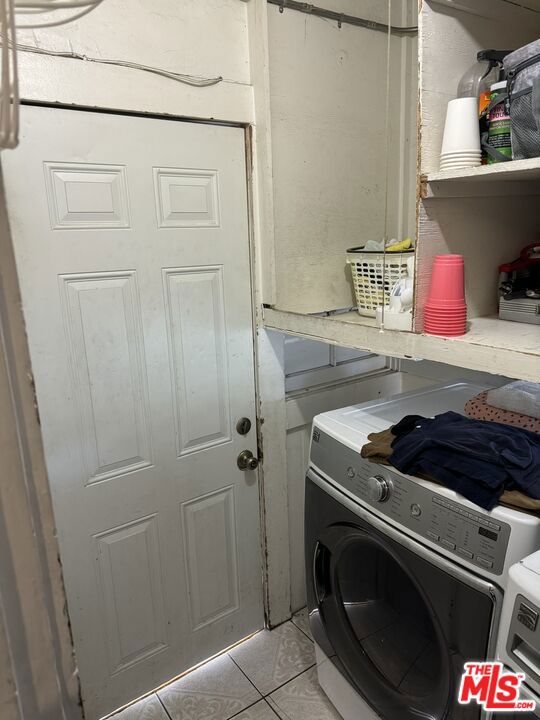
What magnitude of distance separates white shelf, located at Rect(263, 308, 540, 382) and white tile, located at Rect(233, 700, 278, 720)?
1361mm

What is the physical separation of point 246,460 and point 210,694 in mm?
884

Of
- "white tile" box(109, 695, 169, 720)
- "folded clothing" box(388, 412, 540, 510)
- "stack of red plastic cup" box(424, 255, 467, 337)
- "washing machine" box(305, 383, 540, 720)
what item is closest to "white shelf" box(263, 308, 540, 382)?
"stack of red plastic cup" box(424, 255, 467, 337)

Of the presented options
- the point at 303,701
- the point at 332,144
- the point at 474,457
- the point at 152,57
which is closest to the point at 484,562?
the point at 474,457

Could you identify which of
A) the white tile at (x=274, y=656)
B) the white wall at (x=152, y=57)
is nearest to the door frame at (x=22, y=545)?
the white wall at (x=152, y=57)

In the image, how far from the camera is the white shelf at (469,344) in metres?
1.01

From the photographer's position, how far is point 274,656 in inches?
77.4

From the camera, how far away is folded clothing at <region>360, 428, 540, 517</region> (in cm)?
96

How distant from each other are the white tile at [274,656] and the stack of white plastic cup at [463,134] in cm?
188

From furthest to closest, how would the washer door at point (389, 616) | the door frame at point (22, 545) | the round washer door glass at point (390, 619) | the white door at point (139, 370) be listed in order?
the white door at point (139, 370), the round washer door glass at point (390, 619), the washer door at point (389, 616), the door frame at point (22, 545)

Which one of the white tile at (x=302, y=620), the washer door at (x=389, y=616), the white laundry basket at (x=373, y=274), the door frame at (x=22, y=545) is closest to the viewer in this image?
the door frame at (x=22, y=545)

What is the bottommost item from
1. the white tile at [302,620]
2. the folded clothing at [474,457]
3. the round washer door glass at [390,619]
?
the white tile at [302,620]

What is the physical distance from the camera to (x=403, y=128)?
198cm

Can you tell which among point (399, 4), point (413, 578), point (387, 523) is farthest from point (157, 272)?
point (399, 4)

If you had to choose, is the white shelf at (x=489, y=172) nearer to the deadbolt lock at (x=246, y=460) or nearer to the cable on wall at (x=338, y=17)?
the cable on wall at (x=338, y=17)
